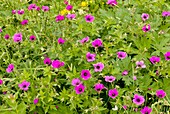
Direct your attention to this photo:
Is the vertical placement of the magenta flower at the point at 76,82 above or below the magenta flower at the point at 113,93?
above

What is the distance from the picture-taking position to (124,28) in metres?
2.75

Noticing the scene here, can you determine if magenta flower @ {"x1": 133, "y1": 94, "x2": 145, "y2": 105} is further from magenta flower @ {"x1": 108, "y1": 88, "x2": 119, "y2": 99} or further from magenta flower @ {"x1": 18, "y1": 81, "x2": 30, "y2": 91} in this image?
magenta flower @ {"x1": 18, "y1": 81, "x2": 30, "y2": 91}

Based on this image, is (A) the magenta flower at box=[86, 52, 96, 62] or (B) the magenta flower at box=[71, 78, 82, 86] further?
(A) the magenta flower at box=[86, 52, 96, 62]

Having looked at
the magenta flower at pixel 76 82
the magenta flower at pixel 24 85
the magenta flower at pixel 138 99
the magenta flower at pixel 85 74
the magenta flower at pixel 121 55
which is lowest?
the magenta flower at pixel 138 99

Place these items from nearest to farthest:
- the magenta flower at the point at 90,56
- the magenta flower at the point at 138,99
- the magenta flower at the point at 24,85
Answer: the magenta flower at the point at 138,99
the magenta flower at the point at 24,85
the magenta flower at the point at 90,56

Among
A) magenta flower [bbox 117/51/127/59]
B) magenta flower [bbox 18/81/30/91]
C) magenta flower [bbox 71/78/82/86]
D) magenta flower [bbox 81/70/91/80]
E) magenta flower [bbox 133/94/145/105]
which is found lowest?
magenta flower [bbox 133/94/145/105]

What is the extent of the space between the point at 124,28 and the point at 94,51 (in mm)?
294

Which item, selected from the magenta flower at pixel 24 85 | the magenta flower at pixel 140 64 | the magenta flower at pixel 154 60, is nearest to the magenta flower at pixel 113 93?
the magenta flower at pixel 140 64

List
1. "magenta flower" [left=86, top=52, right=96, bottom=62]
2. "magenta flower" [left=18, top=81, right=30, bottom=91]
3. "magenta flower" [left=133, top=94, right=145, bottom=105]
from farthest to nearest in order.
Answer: "magenta flower" [left=86, top=52, right=96, bottom=62] → "magenta flower" [left=18, top=81, right=30, bottom=91] → "magenta flower" [left=133, top=94, right=145, bottom=105]

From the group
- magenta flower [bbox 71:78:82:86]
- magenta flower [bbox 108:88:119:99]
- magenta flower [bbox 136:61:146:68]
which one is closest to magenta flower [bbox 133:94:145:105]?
magenta flower [bbox 108:88:119:99]

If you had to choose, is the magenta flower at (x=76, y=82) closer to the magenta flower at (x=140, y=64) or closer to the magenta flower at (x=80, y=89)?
the magenta flower at (x=80, y=89)

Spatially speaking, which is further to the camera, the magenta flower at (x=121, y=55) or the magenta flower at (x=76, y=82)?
the magenta flower at (x=121, y=55)

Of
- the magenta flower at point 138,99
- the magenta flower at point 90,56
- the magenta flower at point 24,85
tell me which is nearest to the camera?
the magenta flower at point 138,99

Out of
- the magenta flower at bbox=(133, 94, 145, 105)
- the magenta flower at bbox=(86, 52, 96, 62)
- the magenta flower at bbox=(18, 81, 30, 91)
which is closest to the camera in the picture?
the magenta flower at bbox=(133, 94, 145, 105)
